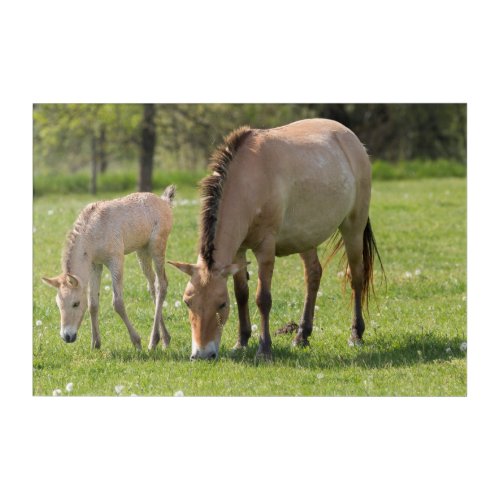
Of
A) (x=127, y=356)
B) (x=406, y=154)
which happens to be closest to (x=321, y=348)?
(x=127, y=356)

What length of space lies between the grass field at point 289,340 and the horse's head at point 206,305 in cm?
22

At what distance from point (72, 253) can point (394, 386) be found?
11.6 feet

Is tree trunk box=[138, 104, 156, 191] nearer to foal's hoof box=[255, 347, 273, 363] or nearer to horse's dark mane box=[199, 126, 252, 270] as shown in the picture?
horse's dark mane box=[199, 126, 252, 270]

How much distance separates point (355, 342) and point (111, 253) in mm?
2836

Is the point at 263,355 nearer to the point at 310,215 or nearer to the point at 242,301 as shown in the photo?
the point at 242,301

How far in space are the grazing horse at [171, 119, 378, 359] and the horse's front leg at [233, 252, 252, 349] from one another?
1 centimetres

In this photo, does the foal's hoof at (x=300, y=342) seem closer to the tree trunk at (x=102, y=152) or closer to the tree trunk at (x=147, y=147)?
the tree trunk at (x=147, y=147)

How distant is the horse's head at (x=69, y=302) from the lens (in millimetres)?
8180

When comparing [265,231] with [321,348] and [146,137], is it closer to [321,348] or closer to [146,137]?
[321,348]

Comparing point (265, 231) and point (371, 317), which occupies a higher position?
point (265, 231)

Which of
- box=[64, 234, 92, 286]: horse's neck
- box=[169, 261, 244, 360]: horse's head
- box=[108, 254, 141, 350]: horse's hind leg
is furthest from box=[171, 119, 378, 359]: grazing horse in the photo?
box=[64, 234, 92, 286]: horse's neck

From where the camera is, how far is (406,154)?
84.5ft

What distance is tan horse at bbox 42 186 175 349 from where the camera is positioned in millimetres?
8281

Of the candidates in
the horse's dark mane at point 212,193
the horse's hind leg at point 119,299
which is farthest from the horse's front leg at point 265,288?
the horse's hind leg at point 119,299
